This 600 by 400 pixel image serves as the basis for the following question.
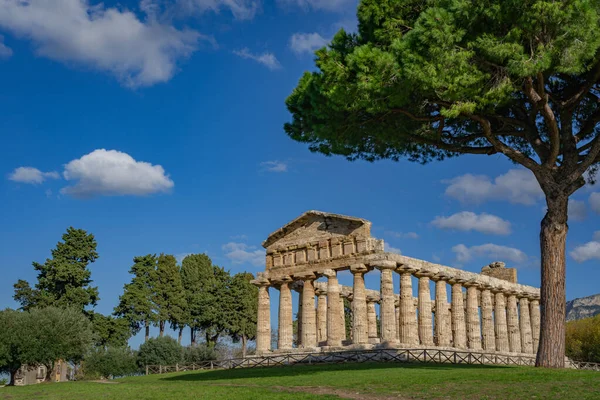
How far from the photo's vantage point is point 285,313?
146ft

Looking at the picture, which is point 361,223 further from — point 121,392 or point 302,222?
point 121,392

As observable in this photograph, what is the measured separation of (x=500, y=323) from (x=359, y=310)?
17099mm

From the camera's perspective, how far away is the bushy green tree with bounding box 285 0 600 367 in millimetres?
20828

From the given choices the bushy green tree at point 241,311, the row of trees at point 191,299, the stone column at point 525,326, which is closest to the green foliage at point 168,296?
the row of trees at point 191,299

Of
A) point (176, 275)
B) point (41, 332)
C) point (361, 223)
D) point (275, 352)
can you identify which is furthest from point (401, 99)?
point (176, 275)

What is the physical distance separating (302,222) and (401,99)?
2188 cm

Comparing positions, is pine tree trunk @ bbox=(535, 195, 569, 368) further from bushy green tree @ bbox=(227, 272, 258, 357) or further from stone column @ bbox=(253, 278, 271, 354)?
bushy green tree @ bbox=(227, 272, 258, 357)

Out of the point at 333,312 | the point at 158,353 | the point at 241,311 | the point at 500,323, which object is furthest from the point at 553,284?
the point at 241,311

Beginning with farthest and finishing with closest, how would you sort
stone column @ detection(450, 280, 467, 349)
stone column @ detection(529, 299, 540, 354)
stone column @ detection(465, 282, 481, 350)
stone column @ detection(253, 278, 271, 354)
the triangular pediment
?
stone column @ detection(529, 299, 540, 354), stone column @ detection(465, 282, 481, 350), stone column @ detection(450, 280, 467, 349), stone column @ detection(253, 278, 271, 354), the triangular pediment

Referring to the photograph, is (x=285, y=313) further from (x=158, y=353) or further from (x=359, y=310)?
(x=158, y=353)

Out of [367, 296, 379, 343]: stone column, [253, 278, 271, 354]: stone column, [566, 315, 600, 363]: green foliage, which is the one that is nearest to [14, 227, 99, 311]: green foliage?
[253, 278, 271, 354]: stone column

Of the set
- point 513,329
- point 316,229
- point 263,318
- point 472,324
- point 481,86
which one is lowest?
point 513,329

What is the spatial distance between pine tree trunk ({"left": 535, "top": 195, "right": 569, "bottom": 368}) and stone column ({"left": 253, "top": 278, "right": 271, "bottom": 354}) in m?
25.0

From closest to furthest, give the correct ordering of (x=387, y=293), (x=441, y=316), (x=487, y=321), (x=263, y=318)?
(x=387, y=293) < (x=441, y=316) < (x=263, y=318) < (x=487, y=321)
